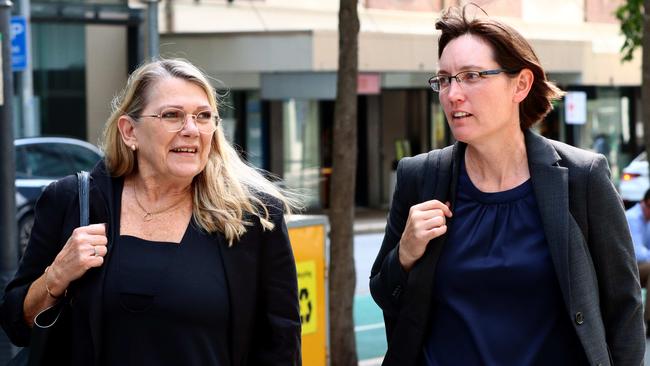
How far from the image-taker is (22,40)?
64.3 feet

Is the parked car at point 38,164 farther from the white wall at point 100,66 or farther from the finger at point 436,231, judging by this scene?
the finger at point 436,231

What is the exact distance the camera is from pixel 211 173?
3994 millimetres

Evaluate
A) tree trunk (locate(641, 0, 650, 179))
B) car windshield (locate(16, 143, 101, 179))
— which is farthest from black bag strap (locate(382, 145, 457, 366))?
car windshield (locate(16, 143, 101, 179))

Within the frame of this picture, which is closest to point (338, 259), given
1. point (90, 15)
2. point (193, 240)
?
point (193, 240)

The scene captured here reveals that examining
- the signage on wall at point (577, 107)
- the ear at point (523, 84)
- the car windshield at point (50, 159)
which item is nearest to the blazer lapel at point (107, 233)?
the ear at point (523, 84)

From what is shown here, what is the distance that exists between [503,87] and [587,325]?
2.32ft

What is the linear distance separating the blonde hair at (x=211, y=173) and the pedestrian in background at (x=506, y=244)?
46cm

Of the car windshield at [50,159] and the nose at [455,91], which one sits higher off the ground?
the nose at [455,91]

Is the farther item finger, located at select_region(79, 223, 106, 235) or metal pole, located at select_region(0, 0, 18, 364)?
metal pole, located at select_region(0, 0, 18, 364)

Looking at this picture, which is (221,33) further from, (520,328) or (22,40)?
(520,328)

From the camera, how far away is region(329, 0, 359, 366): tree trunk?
922cm

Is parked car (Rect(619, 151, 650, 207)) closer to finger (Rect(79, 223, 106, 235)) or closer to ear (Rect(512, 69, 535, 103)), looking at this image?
ear (Rect(512, 69, 535, 103))

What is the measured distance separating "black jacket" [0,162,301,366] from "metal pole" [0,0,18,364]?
12.2 feet

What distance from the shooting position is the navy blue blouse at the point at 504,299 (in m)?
3.64
